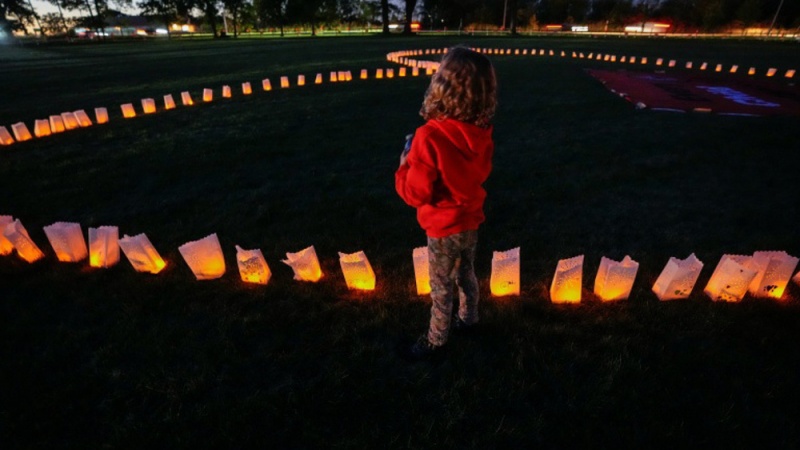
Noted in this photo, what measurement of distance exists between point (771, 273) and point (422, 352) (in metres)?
2.56

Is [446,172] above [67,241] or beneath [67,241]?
above

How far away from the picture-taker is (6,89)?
43.3 ft

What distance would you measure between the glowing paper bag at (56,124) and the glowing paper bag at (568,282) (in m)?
9.54

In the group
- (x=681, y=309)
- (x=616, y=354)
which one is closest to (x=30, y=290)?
(x=616, y=354)

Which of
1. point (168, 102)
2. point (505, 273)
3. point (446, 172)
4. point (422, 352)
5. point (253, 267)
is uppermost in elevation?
point (446, 172)

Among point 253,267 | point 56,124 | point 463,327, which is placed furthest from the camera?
point 56,124

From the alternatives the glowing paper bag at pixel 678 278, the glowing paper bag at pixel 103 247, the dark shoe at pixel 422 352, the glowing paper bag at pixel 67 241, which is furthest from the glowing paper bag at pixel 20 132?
the glowing paper bag at pixel 678 278

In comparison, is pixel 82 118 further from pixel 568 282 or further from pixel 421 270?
pixel 568 282

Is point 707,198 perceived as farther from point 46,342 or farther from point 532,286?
point 46,342

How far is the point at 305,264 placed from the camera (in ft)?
10.3

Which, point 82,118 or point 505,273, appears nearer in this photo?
point 505,273

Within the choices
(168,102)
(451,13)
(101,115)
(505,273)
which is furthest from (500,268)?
(451,13)

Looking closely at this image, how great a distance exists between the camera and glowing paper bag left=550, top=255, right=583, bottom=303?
2777 mm

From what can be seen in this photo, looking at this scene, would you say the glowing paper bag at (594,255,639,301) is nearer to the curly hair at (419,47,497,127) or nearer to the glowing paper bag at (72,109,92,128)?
the curly hair at (419,47,497,127)
